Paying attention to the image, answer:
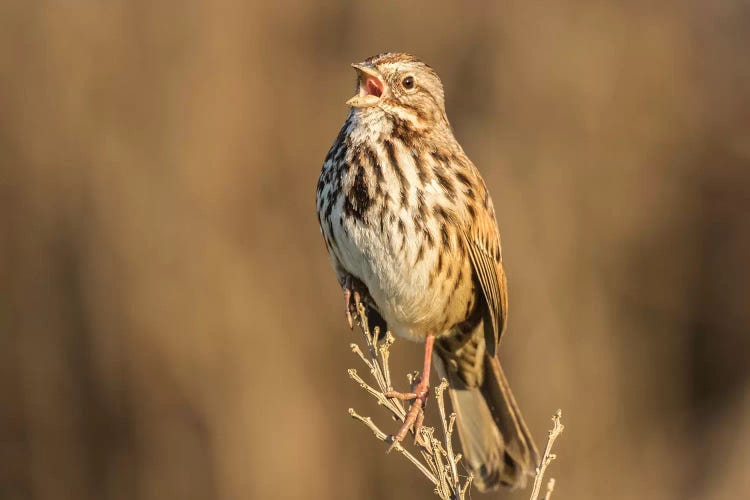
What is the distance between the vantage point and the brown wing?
442cm

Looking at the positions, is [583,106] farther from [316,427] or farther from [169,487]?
[169,487]

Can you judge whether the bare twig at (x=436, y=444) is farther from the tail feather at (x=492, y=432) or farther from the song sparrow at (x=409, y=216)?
the tail feather at (x=492, y=432)

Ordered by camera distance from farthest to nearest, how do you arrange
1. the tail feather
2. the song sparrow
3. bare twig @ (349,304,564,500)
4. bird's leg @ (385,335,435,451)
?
the tail feather < the song sparrow < bird's leg @ (385,335,435,451) < bare twig @ (349,304,564,500)

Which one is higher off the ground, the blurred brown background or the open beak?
the open beak

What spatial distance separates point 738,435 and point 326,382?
2636 millimetres

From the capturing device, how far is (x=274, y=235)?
7.32 metres

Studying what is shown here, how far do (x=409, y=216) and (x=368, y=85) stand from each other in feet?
1.86

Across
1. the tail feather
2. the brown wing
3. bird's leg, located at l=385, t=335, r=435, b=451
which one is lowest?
the tail feather

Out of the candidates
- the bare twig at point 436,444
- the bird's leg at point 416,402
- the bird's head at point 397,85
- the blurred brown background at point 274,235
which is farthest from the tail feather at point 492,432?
the blurred brown background at point 274,235

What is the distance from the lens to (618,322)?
7418mm

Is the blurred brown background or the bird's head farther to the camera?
the blurred brown background

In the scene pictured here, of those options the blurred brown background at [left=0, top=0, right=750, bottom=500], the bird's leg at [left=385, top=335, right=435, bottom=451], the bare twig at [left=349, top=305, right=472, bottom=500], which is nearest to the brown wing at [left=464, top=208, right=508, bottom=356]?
the bird's leg at [left=385, top=335, right=435, bottom=451]

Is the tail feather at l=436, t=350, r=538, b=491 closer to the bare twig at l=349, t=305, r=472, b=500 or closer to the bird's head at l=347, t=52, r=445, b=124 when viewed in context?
the bare twig at l=349, t=305, r=472, b=500

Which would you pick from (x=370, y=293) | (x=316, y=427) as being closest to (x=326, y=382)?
(x=316, y=427)
